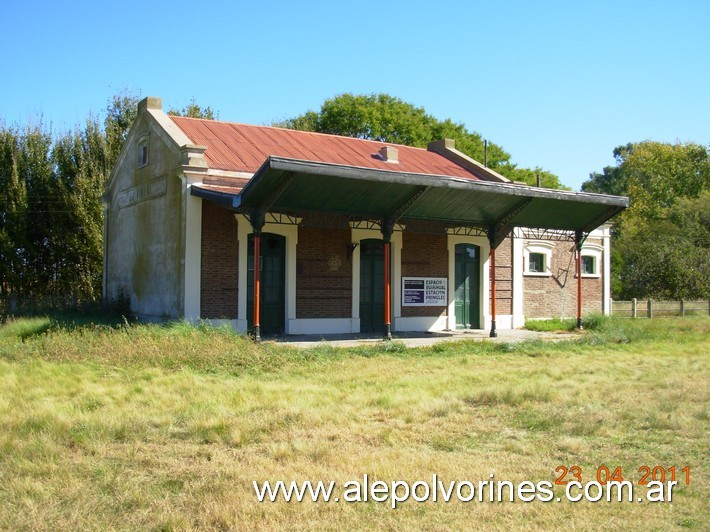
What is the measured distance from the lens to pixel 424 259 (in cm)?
2148

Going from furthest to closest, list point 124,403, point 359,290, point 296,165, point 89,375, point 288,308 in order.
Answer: point 359,290 < point 288,308 < point 296,165 < point 89,375 < point 124,403

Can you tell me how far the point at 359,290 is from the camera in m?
20.2

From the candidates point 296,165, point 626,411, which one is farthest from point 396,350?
point 626,411

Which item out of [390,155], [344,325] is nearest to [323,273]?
[344,325]

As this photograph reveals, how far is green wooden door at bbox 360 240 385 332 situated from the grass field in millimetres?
6566

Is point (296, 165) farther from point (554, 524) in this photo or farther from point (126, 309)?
point (554, 524)

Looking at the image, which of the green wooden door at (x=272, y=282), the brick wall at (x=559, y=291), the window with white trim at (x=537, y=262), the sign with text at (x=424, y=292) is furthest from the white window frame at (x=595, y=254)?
the green wooden door at (x=272, y=282)

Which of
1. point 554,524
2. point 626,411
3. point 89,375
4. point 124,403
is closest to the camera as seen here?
point 554,524

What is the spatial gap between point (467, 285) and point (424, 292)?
1.96m

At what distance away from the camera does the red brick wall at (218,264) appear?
57.8 feet

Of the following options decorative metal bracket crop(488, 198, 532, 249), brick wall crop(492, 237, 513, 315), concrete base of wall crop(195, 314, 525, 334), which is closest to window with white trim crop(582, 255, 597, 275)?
brick wall crop(492, 237, 513, 315)

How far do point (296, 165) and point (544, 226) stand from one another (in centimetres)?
988

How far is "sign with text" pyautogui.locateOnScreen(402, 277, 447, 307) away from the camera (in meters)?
21.1

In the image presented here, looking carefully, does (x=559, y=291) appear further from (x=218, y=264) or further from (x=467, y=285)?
(x=218, y=264)
